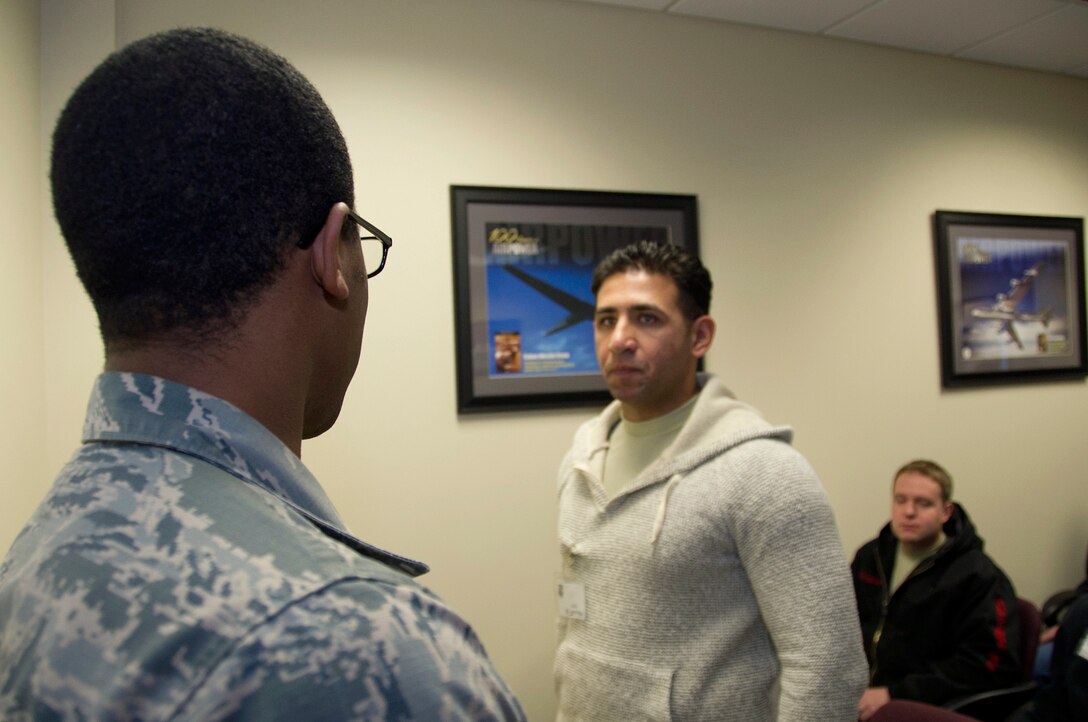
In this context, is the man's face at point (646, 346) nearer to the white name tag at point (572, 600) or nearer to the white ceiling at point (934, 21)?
the white name tag at point (572, 600)

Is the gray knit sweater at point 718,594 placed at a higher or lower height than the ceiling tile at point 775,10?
lower

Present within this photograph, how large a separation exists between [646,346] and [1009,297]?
7.87 ft

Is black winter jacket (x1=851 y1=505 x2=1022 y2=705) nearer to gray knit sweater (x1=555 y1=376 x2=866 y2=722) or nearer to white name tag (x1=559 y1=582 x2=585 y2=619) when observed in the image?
gray knit sweater (x1=555 y1=376 x2=866 y2=722)

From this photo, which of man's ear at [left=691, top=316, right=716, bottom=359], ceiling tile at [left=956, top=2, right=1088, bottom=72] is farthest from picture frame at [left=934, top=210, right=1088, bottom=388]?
man's ear at [left=691, top=316, right=716, bottom=359]

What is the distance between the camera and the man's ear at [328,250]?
58cm

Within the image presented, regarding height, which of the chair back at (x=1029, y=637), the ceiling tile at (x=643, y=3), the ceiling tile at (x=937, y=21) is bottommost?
the chair back at (x=1029, y=637)

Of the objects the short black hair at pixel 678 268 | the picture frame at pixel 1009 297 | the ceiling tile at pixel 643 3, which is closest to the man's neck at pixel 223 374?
the short black hair at pixel 678 268

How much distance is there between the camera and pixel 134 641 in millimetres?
415

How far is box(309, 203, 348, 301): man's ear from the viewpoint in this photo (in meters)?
0.58

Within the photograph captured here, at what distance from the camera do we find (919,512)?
2.43m

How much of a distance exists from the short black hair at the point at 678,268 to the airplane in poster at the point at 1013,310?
2.03 meters

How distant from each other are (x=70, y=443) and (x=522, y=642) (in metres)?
1.42

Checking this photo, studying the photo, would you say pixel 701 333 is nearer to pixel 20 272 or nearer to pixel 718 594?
pixel 718 594

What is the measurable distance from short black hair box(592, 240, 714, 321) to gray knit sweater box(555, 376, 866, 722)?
270 millimetres
